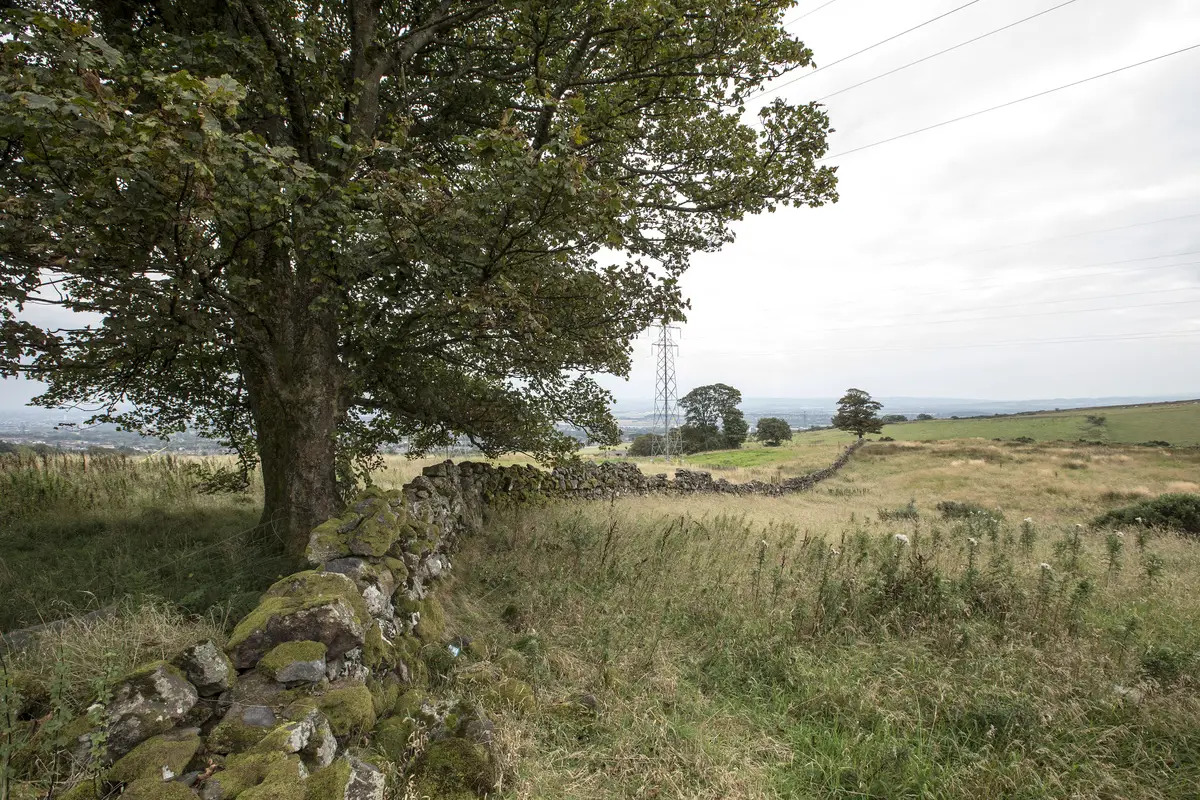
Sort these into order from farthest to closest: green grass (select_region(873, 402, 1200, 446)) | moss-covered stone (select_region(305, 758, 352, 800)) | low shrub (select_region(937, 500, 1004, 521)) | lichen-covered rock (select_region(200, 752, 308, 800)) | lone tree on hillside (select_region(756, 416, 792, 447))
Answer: lone tree on hillside (select_region(756, 416, 792, 447))
green grass (select_region(873, 402, 1200, 446))
low shrub (select_region(937, 500, 1004, 521))
moss-covered stone (select_region(305, 758, 352, 800))
lichen-covered rock (select_region(200, 752, 308, 800))

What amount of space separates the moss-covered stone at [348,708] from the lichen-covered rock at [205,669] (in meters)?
0.54

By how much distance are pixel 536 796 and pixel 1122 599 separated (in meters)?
7.94

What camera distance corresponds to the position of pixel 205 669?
113 inches

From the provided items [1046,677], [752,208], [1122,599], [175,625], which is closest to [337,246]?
[175,625]

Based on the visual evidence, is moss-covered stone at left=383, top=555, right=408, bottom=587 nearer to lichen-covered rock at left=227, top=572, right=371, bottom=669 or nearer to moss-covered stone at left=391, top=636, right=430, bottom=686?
moss-covered stone at left=391, top=636, right=430, bottom=686

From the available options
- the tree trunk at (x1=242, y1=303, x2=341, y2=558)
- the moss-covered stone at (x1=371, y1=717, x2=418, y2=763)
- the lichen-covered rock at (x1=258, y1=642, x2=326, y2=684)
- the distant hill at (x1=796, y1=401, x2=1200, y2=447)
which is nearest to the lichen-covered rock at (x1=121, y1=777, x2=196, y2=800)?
the lichen-covered rock at (x1=258, y1=642, x2=326, y2=684)

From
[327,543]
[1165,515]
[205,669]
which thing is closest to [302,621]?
[205,669]

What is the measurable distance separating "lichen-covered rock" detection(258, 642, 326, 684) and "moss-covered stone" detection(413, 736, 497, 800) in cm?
85

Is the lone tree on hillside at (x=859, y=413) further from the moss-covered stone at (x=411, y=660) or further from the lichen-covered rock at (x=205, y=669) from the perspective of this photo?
the lichen-covered rock at (x=205, y=669)

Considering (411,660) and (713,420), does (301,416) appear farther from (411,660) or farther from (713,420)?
(713,420)

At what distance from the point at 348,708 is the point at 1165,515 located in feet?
75.6

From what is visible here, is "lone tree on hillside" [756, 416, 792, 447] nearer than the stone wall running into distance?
No

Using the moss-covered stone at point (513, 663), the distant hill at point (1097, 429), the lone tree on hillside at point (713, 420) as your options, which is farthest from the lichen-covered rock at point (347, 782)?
the lone tree on hillside at point (713, 420)

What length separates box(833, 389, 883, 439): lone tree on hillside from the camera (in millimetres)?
61094
